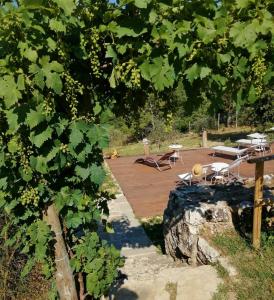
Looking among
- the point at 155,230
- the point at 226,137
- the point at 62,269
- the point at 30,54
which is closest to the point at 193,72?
the point at 30,54

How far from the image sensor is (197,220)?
6797 millimetres

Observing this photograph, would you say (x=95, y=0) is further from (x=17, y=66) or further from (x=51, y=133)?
(x=51, y=133)

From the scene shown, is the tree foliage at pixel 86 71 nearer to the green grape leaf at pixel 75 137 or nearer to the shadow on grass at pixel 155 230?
the green grape leaf at pixel 75 137

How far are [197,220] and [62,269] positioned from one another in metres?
3.58

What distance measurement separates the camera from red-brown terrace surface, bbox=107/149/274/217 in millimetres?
11328

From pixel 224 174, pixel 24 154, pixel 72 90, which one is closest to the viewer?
pixel 72 90

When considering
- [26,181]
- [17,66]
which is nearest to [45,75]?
[17,66]

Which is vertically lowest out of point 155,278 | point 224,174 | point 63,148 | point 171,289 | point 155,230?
point 155,230

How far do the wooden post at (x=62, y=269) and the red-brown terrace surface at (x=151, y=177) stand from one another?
22.1 feet

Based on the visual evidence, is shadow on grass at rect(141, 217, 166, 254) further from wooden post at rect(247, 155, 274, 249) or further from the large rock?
wooden post at rect(247, 155, 274, 249)

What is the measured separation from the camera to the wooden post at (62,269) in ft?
11.9

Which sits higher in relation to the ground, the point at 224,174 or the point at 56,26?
the point at 56,26

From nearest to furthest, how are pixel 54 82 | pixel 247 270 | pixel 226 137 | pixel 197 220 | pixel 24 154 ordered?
pixel 54 82, pixel 24 154, pixel 247 270, pixel 197 220, pixel 226 137

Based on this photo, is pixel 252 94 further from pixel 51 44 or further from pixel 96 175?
pixel 51 44
